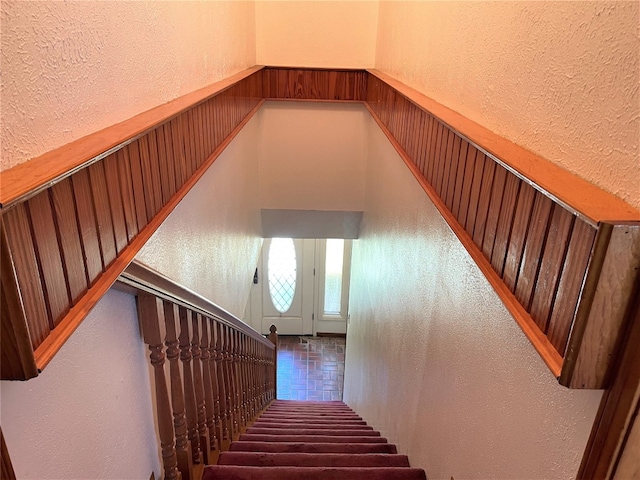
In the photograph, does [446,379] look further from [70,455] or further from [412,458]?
[70,455]

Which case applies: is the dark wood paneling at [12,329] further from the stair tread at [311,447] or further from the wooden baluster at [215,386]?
the stair tread at [311,447]

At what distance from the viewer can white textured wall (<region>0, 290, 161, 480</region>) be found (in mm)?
750

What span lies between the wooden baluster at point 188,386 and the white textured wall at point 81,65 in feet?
2.12

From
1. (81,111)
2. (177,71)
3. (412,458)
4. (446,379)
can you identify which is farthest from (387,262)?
(81,111)

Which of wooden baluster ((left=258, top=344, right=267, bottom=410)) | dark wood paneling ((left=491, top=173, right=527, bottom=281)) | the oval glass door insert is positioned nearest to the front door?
the oval glass door insert

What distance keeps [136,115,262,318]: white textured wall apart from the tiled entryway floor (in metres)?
2.29

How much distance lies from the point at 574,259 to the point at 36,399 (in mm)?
857

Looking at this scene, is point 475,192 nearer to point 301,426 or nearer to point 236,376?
point 236,376

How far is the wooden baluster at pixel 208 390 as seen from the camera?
5.80 feet

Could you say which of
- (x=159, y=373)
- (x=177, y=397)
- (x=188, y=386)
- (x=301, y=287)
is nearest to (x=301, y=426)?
(x=188, y=386)

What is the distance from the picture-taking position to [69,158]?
0.78m

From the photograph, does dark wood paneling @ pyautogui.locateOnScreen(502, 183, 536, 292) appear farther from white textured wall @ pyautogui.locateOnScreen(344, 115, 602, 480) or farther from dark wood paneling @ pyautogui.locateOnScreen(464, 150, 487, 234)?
dark wood paneling @ pyautogui.locateOnScreen(464, 150, 487, 234)

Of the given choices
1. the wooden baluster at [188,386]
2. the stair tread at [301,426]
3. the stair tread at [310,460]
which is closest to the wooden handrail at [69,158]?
the wooden baluster at [188,386]

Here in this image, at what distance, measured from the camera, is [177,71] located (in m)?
1.64
